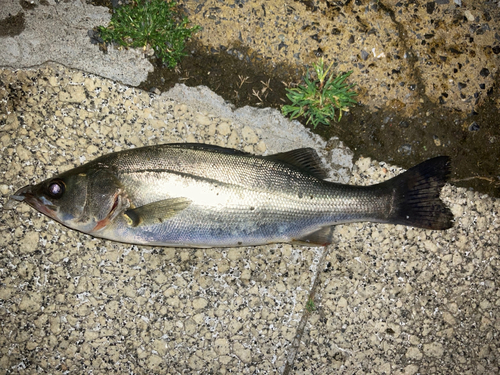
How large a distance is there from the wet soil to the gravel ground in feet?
0.46

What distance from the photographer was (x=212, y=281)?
337 centimetres

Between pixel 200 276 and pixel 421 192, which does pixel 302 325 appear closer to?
pixel 200 276

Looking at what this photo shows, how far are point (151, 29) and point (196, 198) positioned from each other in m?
1.68

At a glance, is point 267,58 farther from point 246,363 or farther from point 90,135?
point 246,363

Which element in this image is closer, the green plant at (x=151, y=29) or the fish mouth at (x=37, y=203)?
the fish mouth at (x=37, y=203)

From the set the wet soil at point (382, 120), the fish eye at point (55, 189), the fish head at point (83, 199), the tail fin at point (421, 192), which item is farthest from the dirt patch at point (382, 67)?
the fish eye at point (55, 189)

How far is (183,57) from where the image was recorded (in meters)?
3.38

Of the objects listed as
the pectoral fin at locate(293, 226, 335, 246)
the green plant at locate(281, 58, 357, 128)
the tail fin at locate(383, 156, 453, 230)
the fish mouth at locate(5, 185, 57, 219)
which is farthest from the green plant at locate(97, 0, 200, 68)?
the tail fin at locate(383, 156, 453, 230)

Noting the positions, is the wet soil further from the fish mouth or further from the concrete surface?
the fish mouth

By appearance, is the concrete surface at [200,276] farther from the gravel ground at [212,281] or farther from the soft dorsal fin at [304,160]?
the soft dorsal fin at [304,160]

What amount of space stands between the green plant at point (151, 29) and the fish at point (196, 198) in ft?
3.39

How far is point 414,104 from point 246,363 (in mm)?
3001

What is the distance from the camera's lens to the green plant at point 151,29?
3262 mm

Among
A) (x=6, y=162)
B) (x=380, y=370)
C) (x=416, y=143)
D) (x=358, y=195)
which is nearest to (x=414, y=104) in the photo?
(x=416, y=143)
